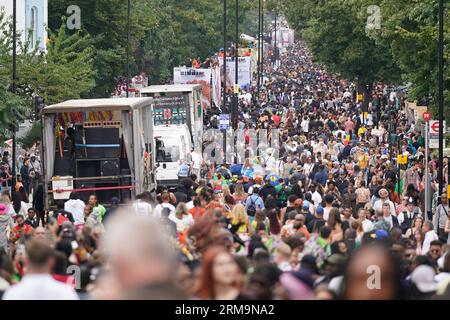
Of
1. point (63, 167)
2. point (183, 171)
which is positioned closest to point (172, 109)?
point (183, 171)

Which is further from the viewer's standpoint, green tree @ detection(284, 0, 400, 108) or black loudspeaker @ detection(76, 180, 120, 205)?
green tree @ detection(284, 0, 400, 108)

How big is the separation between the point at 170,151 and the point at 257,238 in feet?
77.2

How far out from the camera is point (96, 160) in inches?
1172

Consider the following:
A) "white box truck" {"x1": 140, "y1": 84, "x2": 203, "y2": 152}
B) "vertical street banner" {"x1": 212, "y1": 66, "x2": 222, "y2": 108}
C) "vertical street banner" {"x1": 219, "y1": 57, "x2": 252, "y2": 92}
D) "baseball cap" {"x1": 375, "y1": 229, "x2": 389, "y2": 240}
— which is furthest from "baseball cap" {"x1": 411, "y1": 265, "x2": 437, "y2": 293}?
"vertical street banner" {"x1": 219, "y1": 57, "x2": 252, "y2": 92}

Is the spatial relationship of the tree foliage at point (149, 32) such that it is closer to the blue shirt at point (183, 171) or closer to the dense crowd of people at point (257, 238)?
the dense crowd of people at point (257, 238)

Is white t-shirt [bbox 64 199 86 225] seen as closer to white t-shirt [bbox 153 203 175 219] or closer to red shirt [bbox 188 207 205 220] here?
white t-shirt [bbox 153 203 175 219]

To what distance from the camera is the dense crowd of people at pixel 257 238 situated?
30.1ft

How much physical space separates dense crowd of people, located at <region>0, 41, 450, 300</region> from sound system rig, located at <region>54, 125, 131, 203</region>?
46.2 inches

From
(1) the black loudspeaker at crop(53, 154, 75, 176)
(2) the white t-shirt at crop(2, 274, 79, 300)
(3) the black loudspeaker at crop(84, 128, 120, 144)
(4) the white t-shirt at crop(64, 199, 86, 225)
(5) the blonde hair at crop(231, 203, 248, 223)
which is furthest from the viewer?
(3) the black loudspeaker at crop(84, 128, 120, 144)

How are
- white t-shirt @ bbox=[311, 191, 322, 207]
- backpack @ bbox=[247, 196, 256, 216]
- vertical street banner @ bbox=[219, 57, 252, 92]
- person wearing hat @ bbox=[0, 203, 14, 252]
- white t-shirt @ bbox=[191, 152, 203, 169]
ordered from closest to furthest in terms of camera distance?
person wearing hat @ bbox=[0, 203, 14, 252]
backpack @ bbox=[247, 196, 256, 216]
white t-shirt @ bbox=[311, 191, 322, 207]
white t-shirt @ bbox=[191, 152, 203, 169]
vertical street banner @ bbox=[219, 57, 252, 92]

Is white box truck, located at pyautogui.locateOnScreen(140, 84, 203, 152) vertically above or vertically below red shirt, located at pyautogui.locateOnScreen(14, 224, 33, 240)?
above

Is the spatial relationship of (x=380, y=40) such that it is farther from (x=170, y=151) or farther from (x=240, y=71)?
(x=240, y=71)

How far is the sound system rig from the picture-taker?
29391 millimetres
